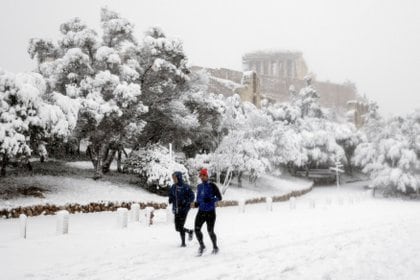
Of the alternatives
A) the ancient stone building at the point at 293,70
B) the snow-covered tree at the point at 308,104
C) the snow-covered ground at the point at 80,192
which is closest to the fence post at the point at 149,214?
the snow-covered ground at the point at 80,192

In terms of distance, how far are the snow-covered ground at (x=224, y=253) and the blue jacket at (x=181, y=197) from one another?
0.86 meters

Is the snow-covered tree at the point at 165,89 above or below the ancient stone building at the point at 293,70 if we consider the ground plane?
below

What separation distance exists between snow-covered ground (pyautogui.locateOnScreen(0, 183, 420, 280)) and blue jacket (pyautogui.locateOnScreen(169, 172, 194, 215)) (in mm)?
858

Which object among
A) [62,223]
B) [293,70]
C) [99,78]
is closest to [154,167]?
[99,78]

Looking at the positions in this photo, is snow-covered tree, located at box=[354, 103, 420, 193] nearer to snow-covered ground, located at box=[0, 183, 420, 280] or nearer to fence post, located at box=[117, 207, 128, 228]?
snow-covered ground, located at box=[0, 183, 420, 280]

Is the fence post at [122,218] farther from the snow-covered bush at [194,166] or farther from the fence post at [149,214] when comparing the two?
the snow-covered bush at [194,166]

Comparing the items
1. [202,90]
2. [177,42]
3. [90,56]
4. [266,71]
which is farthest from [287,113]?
[266,71]

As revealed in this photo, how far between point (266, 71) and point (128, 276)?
80.4 metres

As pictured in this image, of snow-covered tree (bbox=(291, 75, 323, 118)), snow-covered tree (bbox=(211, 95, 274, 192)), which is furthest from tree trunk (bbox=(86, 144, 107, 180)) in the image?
snow-covered tree (bbox=(291, 75, 323, 118))

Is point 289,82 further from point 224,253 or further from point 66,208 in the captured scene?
point 224,253

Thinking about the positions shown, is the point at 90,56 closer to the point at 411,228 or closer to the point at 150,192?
the point at 150,192

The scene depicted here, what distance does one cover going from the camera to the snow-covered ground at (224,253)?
6.80 metres

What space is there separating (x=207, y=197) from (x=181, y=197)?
3.24ft

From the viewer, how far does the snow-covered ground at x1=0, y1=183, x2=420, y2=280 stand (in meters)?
6.80
